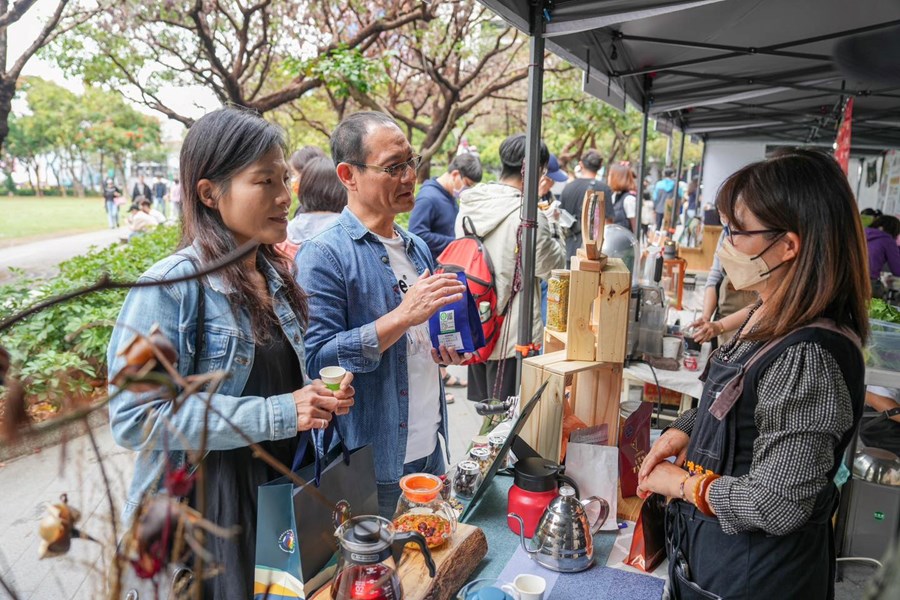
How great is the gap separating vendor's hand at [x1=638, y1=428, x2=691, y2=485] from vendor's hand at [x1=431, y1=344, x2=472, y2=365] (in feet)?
2.34

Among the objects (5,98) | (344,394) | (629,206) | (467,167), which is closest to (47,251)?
(5,98)

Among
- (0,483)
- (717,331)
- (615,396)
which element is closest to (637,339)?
(717,331)

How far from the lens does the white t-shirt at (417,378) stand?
2.13 m

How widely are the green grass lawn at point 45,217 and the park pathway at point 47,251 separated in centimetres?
81

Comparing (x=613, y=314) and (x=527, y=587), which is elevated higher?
(x=613, y=314)

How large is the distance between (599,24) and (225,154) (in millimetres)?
2113

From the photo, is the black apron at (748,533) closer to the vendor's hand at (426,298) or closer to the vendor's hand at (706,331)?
the vendor's hand at (426,298)

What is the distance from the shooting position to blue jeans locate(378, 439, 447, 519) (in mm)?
2049

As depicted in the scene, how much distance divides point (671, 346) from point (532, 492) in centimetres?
208

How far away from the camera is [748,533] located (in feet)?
4.63

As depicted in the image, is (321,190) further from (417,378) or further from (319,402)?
(319,402)

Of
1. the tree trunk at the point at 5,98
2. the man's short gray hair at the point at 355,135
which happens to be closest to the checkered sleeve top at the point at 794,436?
the man's short gray hair at the point at 355,135

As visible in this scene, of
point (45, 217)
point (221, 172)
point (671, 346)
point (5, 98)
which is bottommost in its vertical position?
point (671, 346)

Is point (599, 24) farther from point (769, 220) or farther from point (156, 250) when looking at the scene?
point (156, 250)
